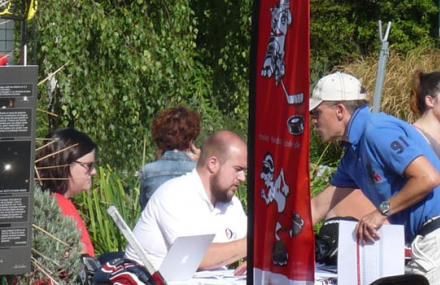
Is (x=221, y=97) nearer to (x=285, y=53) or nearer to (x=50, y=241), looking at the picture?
(x=50, y=241)

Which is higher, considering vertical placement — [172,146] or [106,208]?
[172,146]

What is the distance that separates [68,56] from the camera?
30.5 feet

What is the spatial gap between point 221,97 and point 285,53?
27.4 feet

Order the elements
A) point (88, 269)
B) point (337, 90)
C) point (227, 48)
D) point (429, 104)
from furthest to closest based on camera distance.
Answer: point (227, 48), point (429, 104), point (337, 90), point (88, 269)

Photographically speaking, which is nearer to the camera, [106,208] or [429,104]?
[429,104]

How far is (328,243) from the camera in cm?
518


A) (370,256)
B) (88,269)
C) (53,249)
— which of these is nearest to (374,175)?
(370,256)

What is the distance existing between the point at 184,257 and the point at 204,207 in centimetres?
55

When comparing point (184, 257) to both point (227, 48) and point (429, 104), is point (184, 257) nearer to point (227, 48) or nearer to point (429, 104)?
point (429, 104)

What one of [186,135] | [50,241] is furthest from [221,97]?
[50,241]

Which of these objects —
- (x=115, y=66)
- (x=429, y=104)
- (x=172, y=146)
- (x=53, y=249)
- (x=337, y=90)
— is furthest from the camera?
(x=115, y=66)

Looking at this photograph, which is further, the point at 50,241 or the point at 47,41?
the point at 47,41

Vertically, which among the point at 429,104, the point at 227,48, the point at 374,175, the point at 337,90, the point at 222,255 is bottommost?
the point at 222,255

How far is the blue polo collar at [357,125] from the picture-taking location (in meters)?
5.08
